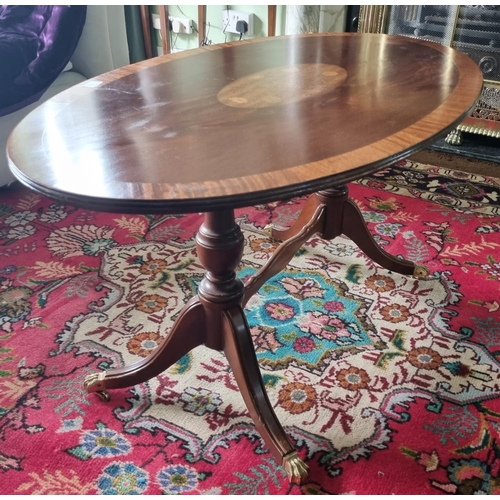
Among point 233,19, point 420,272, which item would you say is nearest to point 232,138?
point 420,272

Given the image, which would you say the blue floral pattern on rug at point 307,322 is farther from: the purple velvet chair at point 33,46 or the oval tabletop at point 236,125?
the purple velvet chair at point 33,46

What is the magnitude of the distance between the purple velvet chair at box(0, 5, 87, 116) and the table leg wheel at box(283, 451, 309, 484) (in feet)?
4.40

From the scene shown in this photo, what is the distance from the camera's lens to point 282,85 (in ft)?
3.33

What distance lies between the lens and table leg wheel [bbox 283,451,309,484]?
2.85ft

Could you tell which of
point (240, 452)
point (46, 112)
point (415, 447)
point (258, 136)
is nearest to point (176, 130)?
point (258, 136)

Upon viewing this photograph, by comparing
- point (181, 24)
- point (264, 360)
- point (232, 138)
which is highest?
point (232, 138)

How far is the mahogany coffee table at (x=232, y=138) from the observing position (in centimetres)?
67

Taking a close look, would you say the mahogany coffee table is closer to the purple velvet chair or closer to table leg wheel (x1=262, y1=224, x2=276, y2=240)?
table leg wheel (x1=262, y1=224, x2=276, y2=240)

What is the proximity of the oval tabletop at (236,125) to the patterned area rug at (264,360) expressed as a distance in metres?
0.51

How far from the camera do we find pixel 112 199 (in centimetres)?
63

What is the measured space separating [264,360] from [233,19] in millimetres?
1680

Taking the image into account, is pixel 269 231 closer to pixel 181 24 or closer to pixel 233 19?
pixel 233 19

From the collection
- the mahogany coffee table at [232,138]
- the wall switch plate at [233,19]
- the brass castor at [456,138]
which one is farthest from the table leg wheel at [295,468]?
the wall switch plate at [233,19]

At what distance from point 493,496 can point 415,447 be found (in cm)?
14
